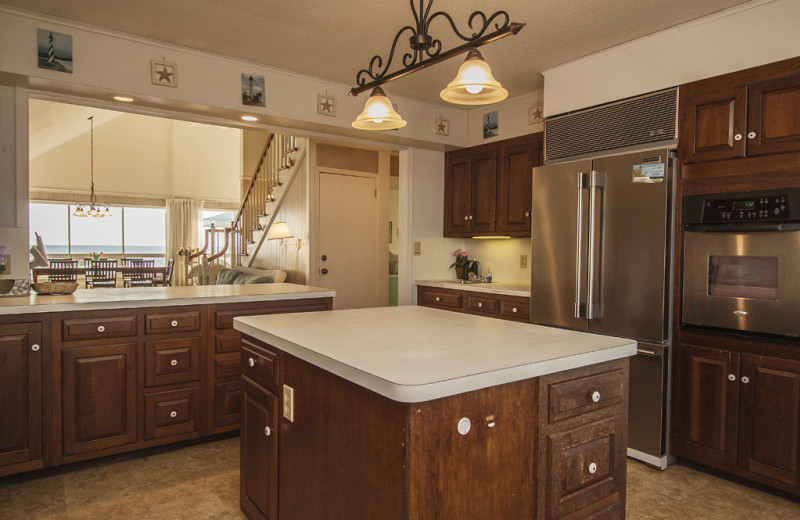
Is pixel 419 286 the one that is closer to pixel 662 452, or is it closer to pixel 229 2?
pixel 662 452

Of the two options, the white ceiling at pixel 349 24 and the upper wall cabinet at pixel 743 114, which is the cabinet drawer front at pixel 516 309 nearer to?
the upper wall cabinet at pixel 743 114

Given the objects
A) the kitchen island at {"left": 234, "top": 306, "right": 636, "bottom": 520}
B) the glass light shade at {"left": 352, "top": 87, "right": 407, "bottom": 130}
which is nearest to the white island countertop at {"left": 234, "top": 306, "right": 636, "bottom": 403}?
the kitchen island at {"left": 234, "top": 306, "right": 636, "bottom": 520}

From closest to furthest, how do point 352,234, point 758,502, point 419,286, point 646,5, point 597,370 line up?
point 597,370
point 758,502
point 646,5
point 419,286
point 352,234

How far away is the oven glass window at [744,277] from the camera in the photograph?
2.49 meters

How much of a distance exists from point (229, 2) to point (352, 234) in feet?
11.1

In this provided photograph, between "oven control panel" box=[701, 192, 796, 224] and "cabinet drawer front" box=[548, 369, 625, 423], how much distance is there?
1577mm

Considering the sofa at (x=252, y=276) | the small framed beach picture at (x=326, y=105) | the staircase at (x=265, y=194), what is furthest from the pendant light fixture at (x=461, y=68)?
the staircase at (x=265, y=194)

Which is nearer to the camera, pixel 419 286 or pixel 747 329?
pixel 747 329

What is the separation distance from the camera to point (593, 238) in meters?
3.12

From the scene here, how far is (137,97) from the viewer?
3162mm

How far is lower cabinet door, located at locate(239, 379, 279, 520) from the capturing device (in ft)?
5.85

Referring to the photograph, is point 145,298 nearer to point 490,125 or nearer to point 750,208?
point 490,125

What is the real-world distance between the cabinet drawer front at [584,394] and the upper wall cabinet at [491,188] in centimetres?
265

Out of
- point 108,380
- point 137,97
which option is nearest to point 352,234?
point 137,97
